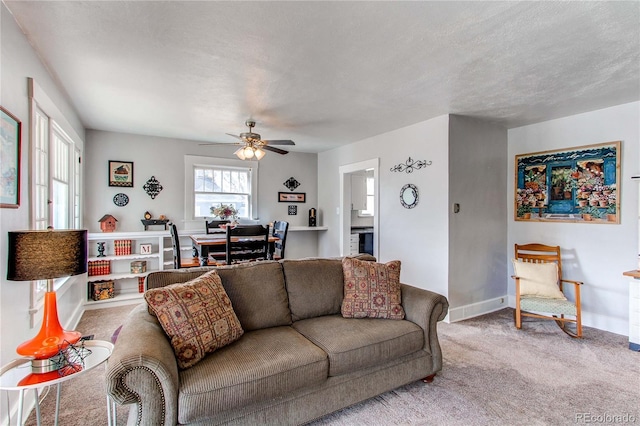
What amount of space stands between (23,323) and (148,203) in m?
3.26

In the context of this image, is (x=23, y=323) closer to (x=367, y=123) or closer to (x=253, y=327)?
(x=253, y=327)

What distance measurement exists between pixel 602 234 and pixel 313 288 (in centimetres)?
341

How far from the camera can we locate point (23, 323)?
2.03m

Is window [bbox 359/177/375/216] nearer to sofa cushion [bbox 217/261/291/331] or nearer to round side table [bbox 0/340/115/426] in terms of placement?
sofa cushion [bbox 217/261/291/331]

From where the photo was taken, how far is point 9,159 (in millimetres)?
1847

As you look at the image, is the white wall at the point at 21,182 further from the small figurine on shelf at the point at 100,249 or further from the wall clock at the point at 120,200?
the wall clock at the point at 120,200

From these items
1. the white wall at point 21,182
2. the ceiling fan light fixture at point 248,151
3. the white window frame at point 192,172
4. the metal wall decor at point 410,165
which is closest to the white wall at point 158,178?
the white window frame at point 192,172

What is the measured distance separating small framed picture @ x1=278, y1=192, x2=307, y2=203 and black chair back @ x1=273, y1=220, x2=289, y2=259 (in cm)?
173

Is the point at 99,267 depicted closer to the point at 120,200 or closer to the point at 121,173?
the point at 120,200

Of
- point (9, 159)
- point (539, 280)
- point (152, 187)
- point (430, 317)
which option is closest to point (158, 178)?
point (152, 187)

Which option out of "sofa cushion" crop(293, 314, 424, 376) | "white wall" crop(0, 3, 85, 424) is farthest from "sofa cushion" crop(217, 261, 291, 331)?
"white wall" crop(0, 3, 85, 424)

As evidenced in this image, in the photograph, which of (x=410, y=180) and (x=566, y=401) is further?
(x=410, y=180)

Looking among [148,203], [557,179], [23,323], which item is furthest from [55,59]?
[557,179]

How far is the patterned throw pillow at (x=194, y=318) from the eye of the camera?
174 cm
